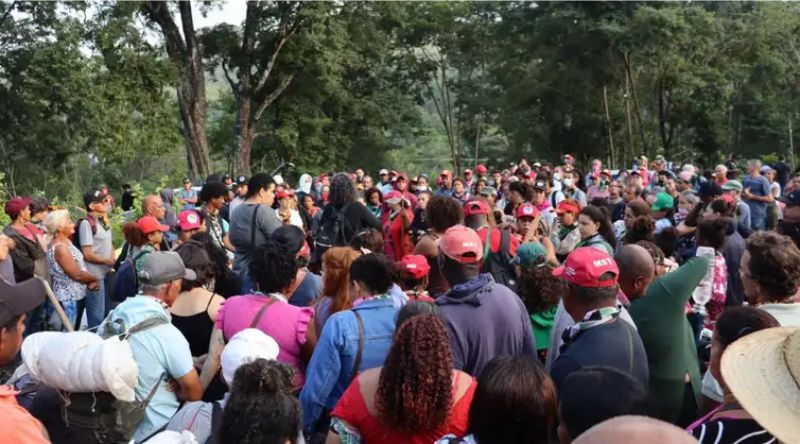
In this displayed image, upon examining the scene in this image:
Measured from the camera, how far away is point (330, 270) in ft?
15.3

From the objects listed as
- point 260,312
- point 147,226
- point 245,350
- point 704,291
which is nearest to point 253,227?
point 147,226

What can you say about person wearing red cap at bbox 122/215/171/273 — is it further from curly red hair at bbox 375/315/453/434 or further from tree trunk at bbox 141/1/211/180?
tree trunk at bbox 141/1/211/180

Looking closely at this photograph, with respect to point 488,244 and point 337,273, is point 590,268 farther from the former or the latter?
point 488,244

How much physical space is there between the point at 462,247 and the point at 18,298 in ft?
7.02

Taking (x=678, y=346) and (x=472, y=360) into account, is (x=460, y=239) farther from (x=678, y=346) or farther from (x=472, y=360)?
(x=678, y=346)

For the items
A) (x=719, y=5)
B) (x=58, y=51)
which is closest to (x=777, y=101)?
(x=719, y=5)

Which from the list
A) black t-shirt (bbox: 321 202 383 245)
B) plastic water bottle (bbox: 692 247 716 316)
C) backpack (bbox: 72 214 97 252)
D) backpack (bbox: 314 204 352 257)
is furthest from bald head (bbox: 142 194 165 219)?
plastic water bottle (bbox: 692 247 716 316)

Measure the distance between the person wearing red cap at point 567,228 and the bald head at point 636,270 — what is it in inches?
116

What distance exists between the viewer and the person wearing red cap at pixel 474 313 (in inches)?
149

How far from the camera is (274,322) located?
396 cm

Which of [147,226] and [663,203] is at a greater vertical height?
[147,226]

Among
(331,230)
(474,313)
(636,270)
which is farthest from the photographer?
(331,230)

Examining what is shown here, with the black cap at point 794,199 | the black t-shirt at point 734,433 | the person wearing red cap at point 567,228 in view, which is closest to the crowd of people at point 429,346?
the black t-shirt at point 734,433

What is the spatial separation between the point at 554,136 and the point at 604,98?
11.5 ft
